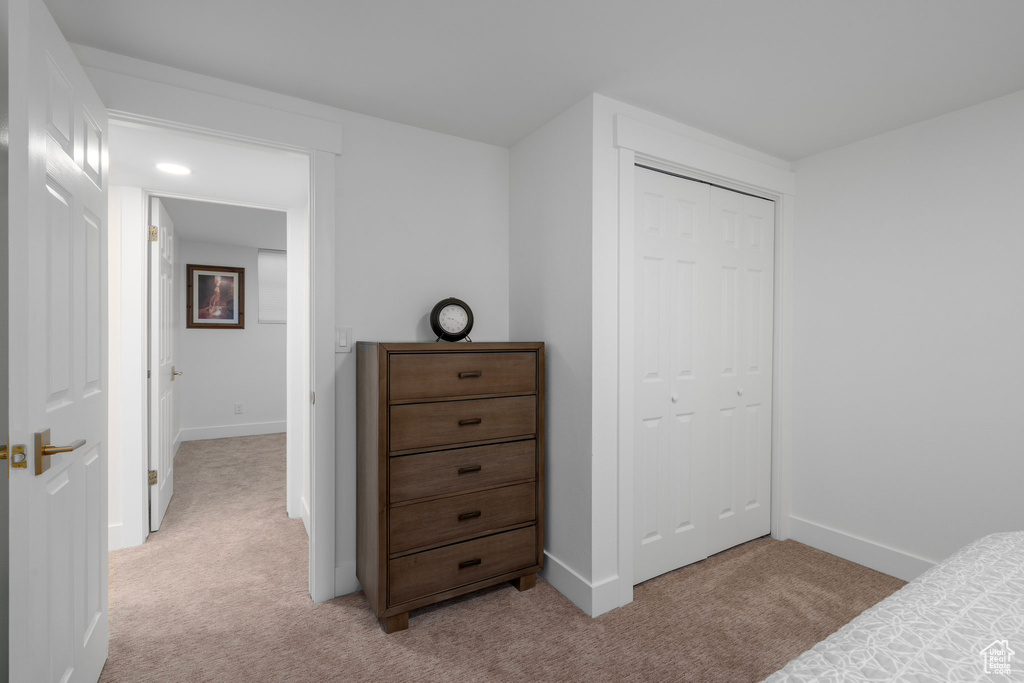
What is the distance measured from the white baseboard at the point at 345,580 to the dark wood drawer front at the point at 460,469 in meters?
0.62

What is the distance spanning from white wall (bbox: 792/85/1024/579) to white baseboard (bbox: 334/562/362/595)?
256 cm

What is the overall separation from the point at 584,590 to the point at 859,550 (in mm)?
1630

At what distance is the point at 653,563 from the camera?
247cm

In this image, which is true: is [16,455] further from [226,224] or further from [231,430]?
[231,430]

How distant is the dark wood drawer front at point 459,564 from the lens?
2.05m

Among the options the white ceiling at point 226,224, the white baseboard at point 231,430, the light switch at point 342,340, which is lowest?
the white baseboard at point 231,430

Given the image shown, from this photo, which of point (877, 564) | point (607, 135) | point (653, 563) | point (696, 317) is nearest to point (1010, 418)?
point (877, 564)

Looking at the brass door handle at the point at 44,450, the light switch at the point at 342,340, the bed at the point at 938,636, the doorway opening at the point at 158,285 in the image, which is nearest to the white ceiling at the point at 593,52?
the doorway opening at the point at 158,285

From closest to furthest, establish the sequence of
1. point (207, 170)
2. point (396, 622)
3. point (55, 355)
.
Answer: point (55, 355), point (396, 622), point (207, 170)

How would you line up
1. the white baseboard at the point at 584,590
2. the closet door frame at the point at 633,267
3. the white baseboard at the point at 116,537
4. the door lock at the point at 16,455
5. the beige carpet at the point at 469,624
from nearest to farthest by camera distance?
the door lock at the point at 16,455
the beige carpet at the point at 469,624
the white baseboard at the point at 584,590
the closet door frame at the point at 633,267
the white baseboard at the point at 116,537

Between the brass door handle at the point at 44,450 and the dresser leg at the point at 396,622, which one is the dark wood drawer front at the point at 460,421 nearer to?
the dresser leg at the point at 396,622

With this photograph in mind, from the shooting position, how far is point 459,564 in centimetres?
217

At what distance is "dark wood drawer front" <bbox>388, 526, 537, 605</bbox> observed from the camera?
2047 millimetres

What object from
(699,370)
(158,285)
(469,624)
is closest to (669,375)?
(699,370)
